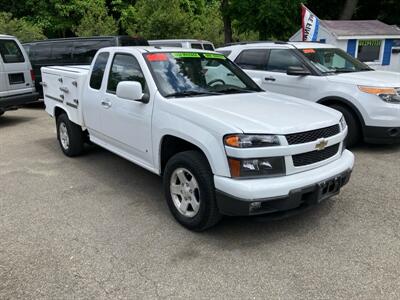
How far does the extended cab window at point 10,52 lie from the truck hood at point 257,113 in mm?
7071

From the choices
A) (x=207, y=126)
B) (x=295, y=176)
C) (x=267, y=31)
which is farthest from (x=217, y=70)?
(x=267, y=31)

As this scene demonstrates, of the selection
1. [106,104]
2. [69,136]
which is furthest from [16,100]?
[106,104]

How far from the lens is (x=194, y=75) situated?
15.4 feet

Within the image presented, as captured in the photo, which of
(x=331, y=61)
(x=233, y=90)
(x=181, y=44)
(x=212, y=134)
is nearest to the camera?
(x=212, y=134)

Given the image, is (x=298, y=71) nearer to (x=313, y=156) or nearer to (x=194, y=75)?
(x=194, y=75)

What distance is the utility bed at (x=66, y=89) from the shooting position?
597cm

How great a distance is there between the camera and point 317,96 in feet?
23.0

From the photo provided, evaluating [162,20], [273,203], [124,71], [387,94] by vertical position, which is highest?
[162,20]

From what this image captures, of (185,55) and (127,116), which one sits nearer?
(127,116)

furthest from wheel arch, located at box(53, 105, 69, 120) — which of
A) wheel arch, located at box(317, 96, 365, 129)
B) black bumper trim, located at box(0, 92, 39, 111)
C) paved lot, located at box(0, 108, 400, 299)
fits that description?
wheel arch, located at box(317, 96, 365, 129)

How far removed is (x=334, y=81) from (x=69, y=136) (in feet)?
14.8

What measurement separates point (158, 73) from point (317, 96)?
3.54 metres

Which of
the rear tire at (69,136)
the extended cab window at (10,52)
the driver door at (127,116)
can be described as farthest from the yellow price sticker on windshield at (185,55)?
the extended cab window at (10,52)

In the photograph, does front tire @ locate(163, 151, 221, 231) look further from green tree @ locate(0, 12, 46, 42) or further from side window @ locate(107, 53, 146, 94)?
green tree @ locate(0, 12, 46, 42)
